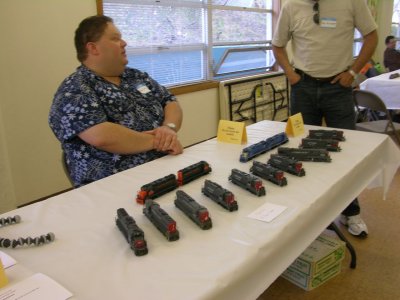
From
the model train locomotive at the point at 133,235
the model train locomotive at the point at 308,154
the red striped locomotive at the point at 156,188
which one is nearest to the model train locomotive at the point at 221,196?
the red striped locomotive at the point at 156,188

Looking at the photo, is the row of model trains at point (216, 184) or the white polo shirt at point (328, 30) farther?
the white polo shirt at point (328, 30)

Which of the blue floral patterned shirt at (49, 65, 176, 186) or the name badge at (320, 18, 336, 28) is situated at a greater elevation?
the name badge at (320, 18, 336, 28)

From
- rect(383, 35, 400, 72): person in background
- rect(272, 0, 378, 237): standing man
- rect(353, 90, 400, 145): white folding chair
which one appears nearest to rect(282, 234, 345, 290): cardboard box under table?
rect(272, 0, 378, 237): standing man

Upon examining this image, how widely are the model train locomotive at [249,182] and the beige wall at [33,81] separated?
1.60 metres

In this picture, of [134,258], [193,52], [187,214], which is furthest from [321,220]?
[193,52]

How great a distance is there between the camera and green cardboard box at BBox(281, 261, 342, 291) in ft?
5.27

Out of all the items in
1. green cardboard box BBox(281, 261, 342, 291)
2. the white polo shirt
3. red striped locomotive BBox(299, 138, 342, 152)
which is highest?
the white polo shirt

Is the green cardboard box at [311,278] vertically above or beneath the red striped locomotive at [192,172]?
beneath

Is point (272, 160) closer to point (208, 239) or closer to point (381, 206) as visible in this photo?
point (208, 239)

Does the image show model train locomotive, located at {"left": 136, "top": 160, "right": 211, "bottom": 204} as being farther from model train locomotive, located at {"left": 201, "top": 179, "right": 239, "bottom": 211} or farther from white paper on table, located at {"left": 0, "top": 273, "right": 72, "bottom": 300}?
Result: white paper on table, located at {"left": 0, "top": 273, "right": 72, "bottom": 300}

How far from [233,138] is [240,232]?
0.78 meters

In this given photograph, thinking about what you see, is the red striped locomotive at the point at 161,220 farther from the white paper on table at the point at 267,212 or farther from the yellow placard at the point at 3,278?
the yellow placard at the point at 3,278

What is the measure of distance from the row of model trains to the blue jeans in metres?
0.60

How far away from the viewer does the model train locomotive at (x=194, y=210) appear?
849 mm
